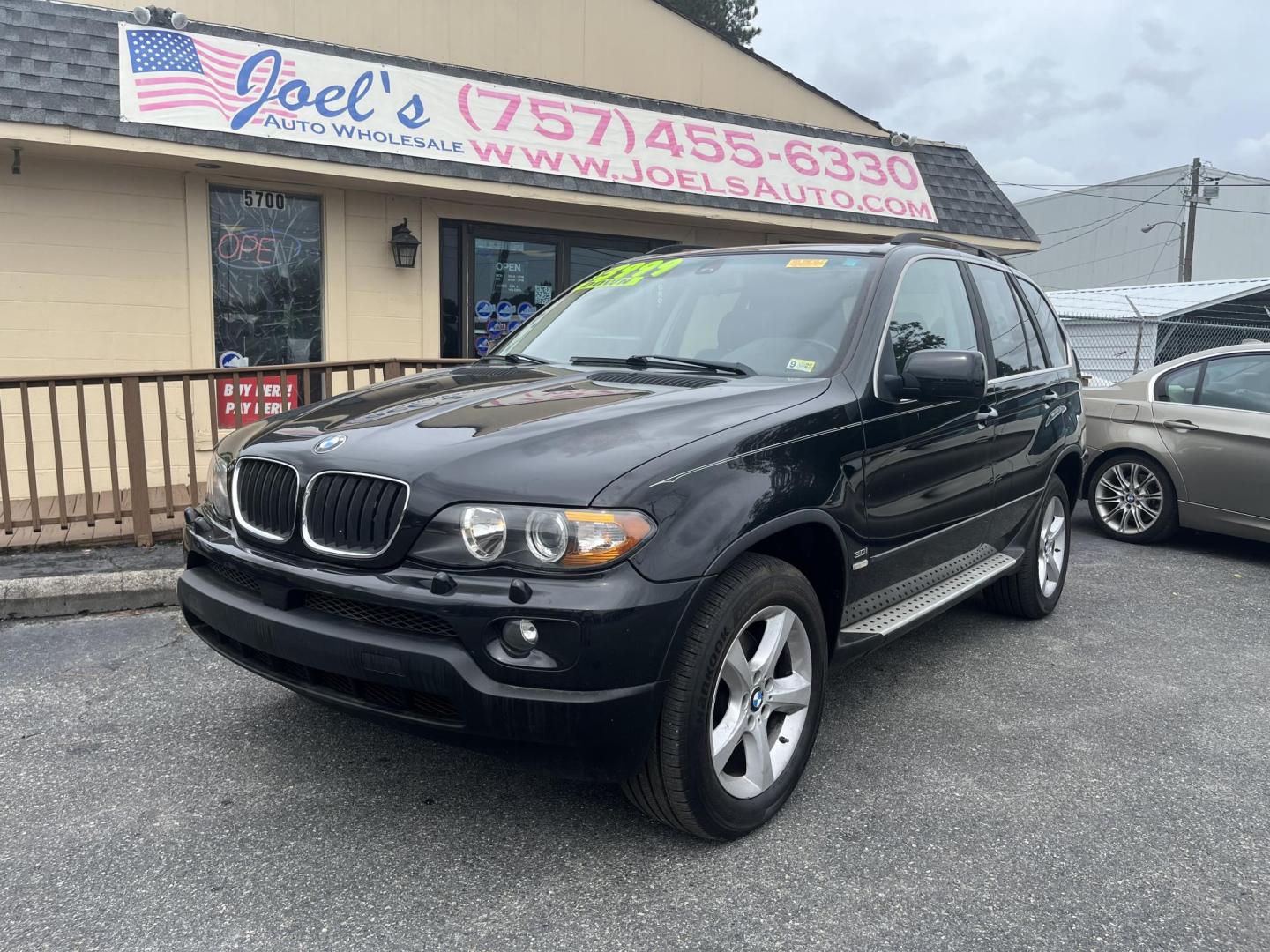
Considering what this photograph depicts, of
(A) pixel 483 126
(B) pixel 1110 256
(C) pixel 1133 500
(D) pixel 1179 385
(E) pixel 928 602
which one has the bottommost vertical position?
(C) pixel 1133 500

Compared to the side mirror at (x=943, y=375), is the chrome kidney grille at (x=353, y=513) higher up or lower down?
lower down

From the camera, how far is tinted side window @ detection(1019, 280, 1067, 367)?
5.00 meters

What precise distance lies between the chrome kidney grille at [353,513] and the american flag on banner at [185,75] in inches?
233

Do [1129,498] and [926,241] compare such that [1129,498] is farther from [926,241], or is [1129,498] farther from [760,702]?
[760,702]

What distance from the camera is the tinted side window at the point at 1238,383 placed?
673cm

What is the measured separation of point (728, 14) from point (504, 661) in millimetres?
32503

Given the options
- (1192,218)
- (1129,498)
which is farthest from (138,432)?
(1192,218)

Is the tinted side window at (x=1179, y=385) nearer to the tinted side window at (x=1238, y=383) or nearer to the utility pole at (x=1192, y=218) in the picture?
the tinted side window at (x=1238, y=383)

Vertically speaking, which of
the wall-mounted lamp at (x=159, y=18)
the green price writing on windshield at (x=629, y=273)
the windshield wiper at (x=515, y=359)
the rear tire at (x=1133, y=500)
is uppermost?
the wall-mounted lamp at (x=159, y=18)

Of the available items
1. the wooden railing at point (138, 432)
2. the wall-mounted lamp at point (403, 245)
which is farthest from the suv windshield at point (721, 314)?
the wall-mounted lamp at point (403, 245)

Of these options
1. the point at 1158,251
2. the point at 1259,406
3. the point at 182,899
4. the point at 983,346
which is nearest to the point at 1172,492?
the point at 1259,406

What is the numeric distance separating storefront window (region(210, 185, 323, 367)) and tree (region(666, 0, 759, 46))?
24158 millimetres

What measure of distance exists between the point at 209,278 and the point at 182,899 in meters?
6.84

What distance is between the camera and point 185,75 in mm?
7383
